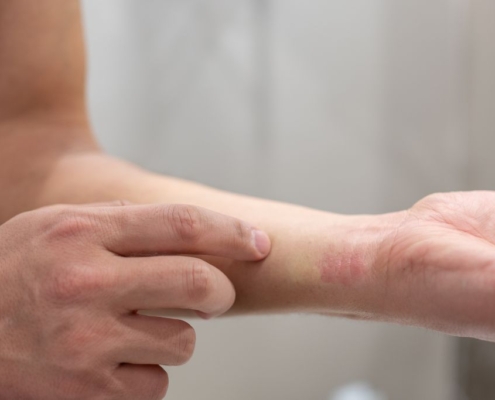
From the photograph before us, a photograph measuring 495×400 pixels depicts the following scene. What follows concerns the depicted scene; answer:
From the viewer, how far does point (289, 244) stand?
59 centimetres

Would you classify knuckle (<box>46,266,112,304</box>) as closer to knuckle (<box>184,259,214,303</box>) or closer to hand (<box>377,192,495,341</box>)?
knuckle (<box>184,259,214,303</box>)

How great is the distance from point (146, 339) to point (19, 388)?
0.11 meters

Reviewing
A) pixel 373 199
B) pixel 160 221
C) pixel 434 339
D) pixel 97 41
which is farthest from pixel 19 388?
pixel 434 339

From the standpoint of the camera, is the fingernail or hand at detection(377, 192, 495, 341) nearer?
hand at detection(377, 192, 495, 341)

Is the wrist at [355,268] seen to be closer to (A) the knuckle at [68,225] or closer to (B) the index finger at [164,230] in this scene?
(B) the index finger at [164,230]

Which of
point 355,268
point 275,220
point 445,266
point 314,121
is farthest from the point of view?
point 314,121

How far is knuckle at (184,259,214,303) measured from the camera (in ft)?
1.53

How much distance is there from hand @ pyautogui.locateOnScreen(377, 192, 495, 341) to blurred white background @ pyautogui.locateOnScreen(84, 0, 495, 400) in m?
1.01

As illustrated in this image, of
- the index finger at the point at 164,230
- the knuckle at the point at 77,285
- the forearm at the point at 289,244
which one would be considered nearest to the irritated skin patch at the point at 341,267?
the forearm at the point at 289,244

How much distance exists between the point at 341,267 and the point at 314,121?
1.06 m

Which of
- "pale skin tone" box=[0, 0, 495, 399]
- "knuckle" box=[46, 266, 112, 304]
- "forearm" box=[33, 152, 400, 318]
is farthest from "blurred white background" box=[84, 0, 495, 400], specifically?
"knuckle" box=[46, 266, 112, 304]

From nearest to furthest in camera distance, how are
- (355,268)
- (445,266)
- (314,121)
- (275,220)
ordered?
(445,266) < (355,268) < (275,220) < (314,121)

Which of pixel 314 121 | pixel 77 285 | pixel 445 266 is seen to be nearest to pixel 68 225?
pixel 77 285

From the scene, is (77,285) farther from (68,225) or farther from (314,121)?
(314,121)
